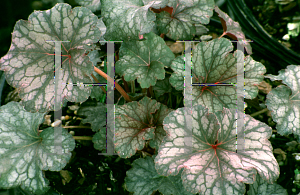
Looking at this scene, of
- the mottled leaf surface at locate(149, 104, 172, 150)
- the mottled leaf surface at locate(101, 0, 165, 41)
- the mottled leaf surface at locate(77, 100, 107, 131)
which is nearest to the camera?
the mottled leaf surface at locate(101, 0, 165, 41)

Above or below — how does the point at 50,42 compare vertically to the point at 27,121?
above

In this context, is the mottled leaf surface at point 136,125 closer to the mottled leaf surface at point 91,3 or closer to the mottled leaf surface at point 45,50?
the mottled leaf surface at point 45,50

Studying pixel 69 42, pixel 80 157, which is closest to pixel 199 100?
pixel 69 42

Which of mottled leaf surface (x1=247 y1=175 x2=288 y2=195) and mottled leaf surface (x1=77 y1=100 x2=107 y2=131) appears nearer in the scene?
mottled leaf surface (x1=247 y1=175 x2=288 y2=195)

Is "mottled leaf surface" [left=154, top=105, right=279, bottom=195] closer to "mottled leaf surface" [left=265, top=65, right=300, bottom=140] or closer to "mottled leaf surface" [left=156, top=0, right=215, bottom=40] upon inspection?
"mottled leaf surface" [left=265, top=65, right=300, bottom=140]

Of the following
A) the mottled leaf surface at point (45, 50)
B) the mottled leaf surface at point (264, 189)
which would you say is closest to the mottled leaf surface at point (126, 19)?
the mottled leaf surface at point (45, 50)

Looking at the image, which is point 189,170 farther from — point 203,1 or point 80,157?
point 203,1

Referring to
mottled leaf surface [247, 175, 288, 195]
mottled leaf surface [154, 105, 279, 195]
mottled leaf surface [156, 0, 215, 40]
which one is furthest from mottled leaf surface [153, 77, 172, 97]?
mottled leaf surface [247, 175, 288, 195]

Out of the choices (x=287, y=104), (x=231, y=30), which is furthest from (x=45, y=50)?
(x=287, y=104)
